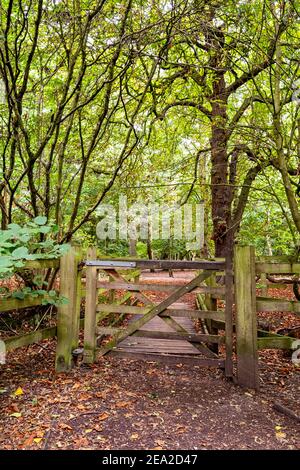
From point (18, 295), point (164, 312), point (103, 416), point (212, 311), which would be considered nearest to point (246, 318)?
point (212, 311)

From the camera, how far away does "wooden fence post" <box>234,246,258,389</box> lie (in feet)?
11.9

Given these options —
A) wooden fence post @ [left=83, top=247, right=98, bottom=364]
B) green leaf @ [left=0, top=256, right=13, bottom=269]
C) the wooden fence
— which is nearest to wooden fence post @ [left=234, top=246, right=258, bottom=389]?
the wooden fence

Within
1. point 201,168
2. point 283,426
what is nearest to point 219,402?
point 283,426

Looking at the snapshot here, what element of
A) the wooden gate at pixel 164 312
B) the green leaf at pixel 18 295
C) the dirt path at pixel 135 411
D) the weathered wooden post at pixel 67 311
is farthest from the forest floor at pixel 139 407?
the green leaf at pixel 18 295

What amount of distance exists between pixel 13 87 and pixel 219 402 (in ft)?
13.9

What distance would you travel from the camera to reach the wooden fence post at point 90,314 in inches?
159

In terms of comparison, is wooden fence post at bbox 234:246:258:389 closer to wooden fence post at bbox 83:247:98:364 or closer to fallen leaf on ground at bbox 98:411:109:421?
fallen leaf on ground at bbox 98:411:109:421

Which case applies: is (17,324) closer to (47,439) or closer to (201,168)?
(47,439)

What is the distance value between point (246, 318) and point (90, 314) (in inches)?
75.2

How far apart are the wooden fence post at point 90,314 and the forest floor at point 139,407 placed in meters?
0.19

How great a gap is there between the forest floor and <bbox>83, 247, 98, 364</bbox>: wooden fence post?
19cm

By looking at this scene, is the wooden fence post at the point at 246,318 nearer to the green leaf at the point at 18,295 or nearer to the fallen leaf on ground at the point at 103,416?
the fallen leaf on ground at the point at 103,416
